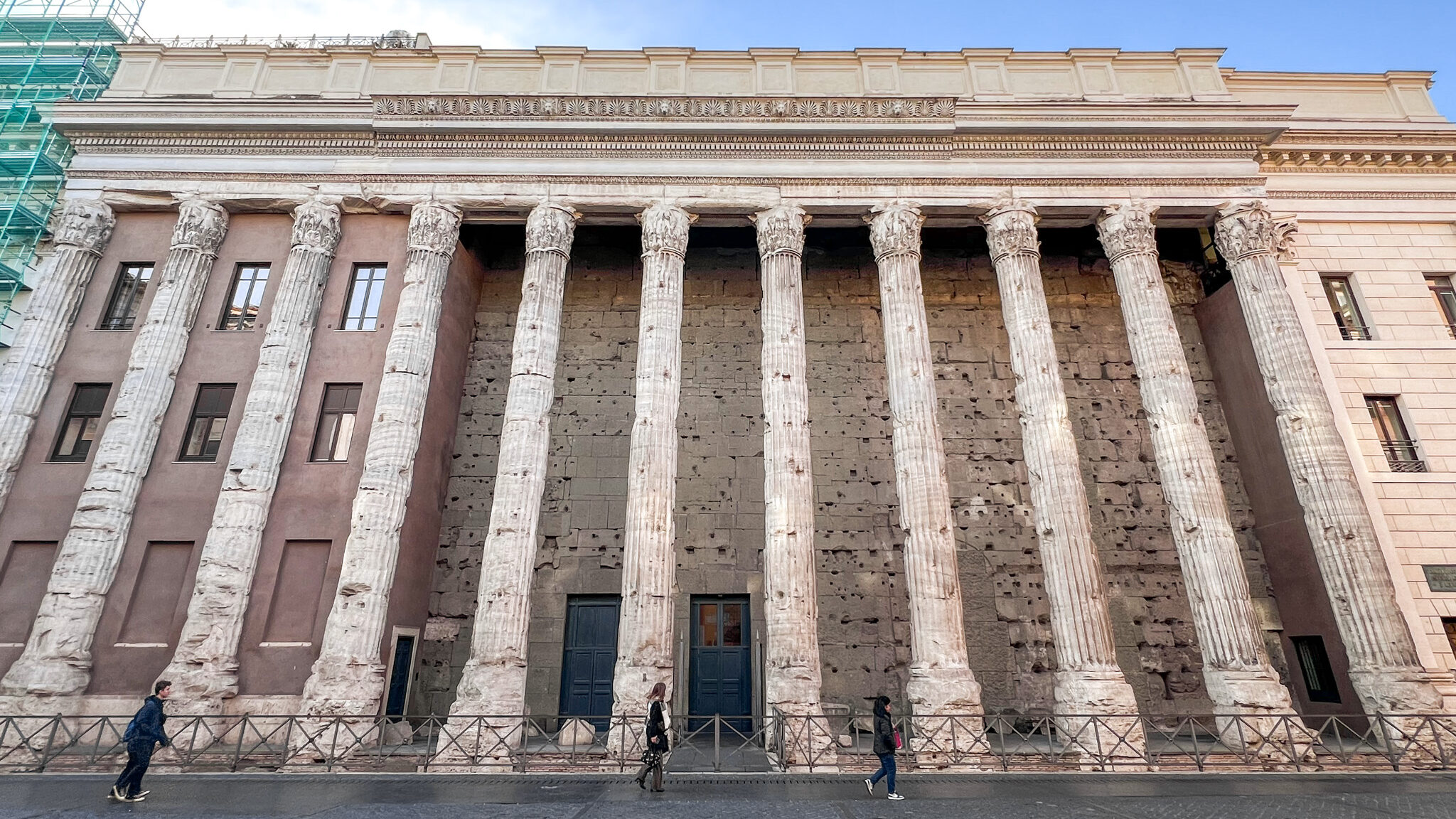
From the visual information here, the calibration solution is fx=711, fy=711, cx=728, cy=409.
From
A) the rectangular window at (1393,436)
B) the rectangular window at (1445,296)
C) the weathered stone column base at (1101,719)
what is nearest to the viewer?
the weathered stone column base at (1101,719)

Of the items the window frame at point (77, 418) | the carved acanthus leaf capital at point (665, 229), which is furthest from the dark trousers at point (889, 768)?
the window frame at point (77, 418)

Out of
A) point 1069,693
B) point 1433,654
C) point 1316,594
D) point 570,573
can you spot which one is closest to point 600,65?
point 570,573

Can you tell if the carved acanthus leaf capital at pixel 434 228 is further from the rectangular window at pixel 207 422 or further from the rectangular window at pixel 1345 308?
the rectangular window at pixel 1345 308

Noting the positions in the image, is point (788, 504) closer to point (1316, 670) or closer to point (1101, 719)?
point (1101, 719)

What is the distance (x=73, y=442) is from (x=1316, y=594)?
2451 centimetres

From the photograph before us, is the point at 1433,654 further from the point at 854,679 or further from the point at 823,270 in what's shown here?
the point at 823,270

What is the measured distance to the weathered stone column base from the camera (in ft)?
35.1

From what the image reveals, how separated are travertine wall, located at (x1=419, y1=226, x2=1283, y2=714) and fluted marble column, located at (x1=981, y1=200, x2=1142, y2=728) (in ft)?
Answer: 10.0

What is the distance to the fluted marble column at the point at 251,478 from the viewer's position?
11.9 m

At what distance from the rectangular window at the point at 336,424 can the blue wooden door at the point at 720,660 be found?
7.95 m

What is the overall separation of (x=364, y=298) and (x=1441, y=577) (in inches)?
869

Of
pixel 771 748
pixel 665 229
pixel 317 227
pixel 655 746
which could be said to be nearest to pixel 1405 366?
pixel 771 748

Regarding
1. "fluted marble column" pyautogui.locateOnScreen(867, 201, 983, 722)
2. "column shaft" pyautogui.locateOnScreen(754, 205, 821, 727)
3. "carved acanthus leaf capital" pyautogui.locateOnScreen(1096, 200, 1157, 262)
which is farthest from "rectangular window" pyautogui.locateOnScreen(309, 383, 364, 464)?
"carved acanthus leaf capital" pyautogui.locateOnScreen(1096, 200, 1157, 262)

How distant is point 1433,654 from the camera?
12.7m
